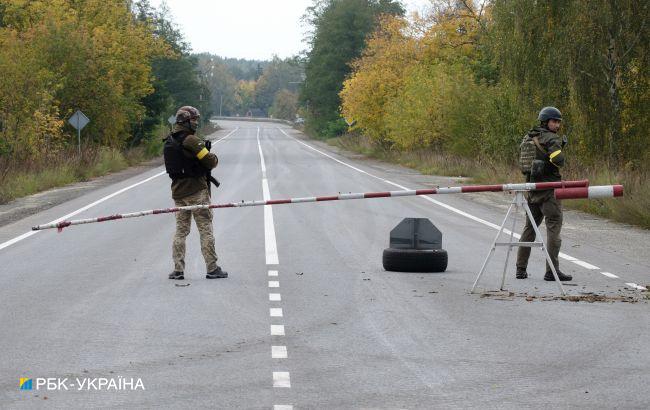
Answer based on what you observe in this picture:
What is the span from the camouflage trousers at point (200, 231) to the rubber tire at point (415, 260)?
80.5 inches

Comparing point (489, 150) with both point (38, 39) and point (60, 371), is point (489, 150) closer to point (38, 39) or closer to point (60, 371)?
point (38, 39)

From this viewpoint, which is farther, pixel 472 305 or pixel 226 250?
pixel 226 250

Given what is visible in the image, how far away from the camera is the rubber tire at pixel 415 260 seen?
1241cm

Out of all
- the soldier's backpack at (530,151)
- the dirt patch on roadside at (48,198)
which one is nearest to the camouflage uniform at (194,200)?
the soldier's backpack at (530,151)

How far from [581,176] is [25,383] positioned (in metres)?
19.4

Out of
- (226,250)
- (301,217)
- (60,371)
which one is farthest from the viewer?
(301,217)

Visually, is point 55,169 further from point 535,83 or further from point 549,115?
point 549,115

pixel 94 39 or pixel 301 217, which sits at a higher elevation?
pixel 94 39

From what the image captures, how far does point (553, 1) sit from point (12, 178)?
1449cm

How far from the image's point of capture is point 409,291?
35.8 feet

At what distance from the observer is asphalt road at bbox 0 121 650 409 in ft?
21.4

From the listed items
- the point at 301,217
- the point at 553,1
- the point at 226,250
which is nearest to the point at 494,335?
the point at 226,250

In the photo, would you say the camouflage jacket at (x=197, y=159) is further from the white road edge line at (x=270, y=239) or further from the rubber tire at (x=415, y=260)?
the rubber tire at (x=415, y=260)

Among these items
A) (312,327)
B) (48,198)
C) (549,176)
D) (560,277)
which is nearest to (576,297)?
(560,277)
